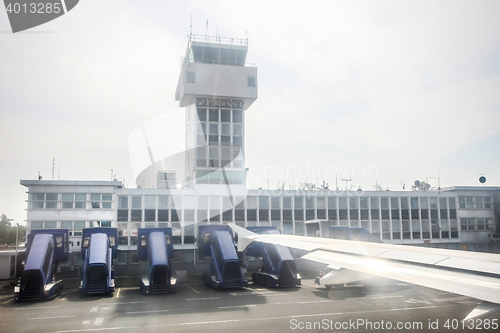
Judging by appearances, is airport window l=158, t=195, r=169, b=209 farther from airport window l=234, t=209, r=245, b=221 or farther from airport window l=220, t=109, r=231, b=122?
airport window l=220, t=109, r=231, b=122

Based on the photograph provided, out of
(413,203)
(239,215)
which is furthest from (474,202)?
(239,215)

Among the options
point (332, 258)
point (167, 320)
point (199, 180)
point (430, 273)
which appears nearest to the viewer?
point (430, 273)

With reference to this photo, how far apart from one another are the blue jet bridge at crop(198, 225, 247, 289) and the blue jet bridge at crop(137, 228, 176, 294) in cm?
366

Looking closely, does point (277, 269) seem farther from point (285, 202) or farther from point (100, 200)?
point (100, 200)

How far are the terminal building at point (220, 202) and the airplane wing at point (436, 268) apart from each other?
80.9ft

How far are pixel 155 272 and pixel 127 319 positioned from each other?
995 cm

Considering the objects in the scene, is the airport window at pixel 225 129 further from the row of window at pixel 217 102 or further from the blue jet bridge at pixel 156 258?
the blue jet bridge at pixel 156 258

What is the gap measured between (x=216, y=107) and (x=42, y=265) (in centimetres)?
3810

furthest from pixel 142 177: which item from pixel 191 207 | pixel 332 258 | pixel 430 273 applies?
pixel 430 273

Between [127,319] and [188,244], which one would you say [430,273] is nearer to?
[127,319]

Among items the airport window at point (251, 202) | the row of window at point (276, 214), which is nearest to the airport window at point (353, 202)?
the row of window at point (276, 214)

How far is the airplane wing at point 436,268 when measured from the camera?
7842mm

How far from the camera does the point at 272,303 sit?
27.1 m

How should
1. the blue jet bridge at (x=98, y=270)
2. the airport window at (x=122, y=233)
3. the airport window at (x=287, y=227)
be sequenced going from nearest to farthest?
1. the blue jet bridge at (x=98, y=270)
2. the airport window at (x=122, y=233)
3. the airport window at (x=287, y=227)
